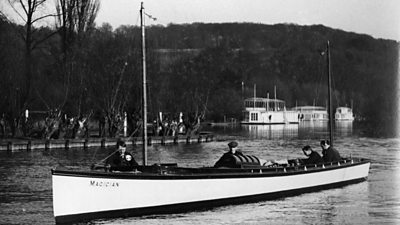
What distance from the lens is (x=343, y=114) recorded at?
183125 mm

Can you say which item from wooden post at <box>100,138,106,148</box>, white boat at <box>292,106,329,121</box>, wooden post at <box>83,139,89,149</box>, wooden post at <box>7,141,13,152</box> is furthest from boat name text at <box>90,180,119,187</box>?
white boat at <box>292,106,329,121</box>

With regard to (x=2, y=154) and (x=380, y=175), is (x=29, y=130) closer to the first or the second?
(x=2, y=154)

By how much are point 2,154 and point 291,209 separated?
2881 centimetres

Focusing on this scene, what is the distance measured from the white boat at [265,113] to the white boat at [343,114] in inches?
741

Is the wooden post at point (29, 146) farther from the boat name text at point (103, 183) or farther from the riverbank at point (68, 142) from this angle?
the boat name text at point (103, 183)

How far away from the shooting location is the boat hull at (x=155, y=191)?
22.5 m

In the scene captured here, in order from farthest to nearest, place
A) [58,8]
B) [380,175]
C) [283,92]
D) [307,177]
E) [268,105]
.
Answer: [283,92], [268,105], [58,8], [380,175], [307,177]

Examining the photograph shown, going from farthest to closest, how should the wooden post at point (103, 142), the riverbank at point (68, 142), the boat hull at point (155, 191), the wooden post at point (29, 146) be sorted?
the wooden post at point (103, 142) → the wooden post at point (29, 146) → the riverbank at point (68, 142) → the boat hull at point (155, 191)

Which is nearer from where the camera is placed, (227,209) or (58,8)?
(227,209)

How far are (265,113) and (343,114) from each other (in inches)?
1513

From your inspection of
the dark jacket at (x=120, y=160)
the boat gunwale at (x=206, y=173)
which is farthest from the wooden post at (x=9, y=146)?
the dark jacket at (x=120, y=160)

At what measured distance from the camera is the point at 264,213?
83.6ft

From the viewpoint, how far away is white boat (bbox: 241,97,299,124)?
14950 cm

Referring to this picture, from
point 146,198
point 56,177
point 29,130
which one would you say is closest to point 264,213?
point 146,198
